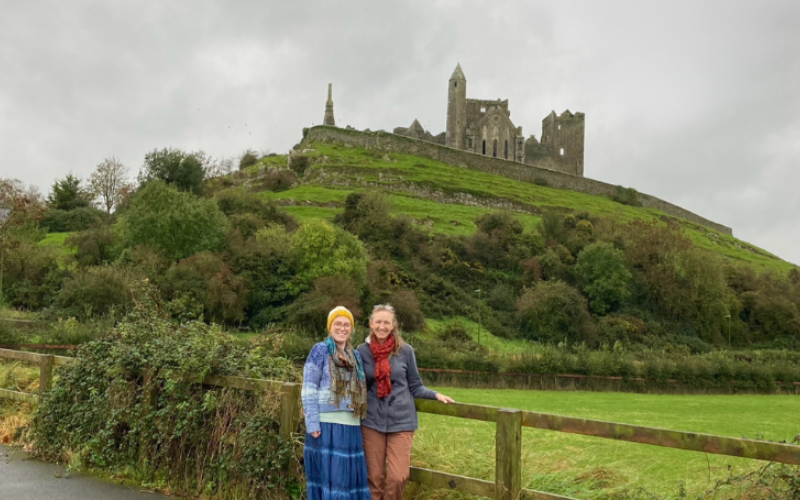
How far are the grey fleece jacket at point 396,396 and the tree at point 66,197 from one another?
2800 inches

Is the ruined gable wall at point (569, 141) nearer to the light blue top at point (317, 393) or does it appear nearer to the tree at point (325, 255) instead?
the tree at point (325, 255)

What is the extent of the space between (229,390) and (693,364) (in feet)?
107

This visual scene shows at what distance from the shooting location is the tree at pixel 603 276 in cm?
5031

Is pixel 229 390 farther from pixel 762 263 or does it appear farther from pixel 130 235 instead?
pixel 762 263

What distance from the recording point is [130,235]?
40.9 m

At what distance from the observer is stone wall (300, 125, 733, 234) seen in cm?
8819

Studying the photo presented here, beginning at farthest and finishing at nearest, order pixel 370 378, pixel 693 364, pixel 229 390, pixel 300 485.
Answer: pixel 693 364 → pixel 229 390 → pixel 300 485 → pixel 370 378

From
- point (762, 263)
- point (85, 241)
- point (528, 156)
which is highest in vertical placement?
point (528, 156)

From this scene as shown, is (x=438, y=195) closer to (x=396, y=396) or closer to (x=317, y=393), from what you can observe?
(x=396, y=396)

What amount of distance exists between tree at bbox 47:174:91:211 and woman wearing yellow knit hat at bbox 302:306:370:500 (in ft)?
233

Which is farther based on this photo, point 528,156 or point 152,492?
point 528,156

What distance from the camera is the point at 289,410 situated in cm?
606

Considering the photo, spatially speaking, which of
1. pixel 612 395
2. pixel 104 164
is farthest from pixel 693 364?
pixel 104 164

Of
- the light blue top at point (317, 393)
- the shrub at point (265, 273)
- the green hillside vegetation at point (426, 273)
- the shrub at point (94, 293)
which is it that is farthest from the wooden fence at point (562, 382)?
the light blue top at point (317, 393)
